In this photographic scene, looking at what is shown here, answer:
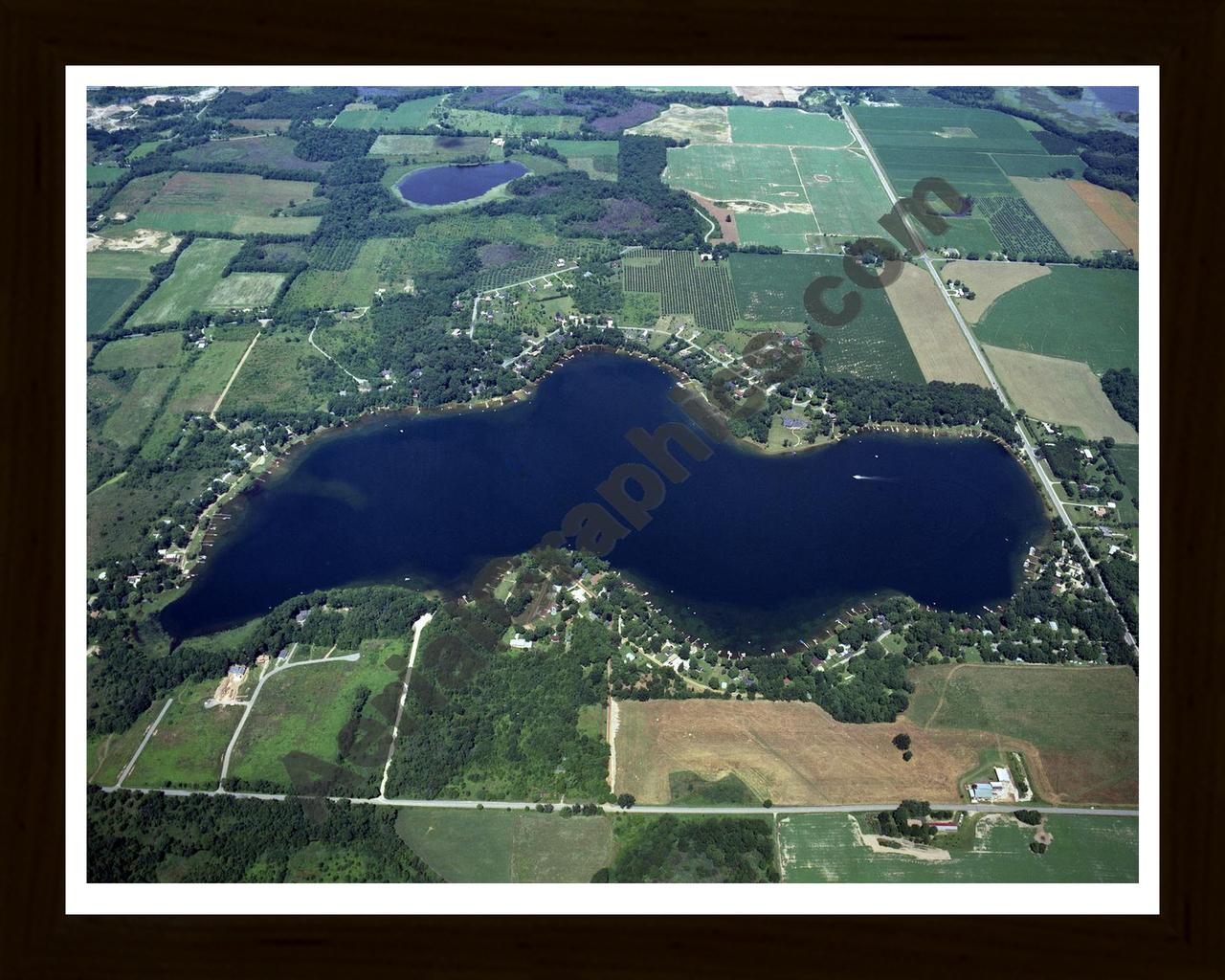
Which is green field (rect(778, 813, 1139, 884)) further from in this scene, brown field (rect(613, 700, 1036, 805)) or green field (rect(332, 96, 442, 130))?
green field (rect(332, 96, 442, 130))

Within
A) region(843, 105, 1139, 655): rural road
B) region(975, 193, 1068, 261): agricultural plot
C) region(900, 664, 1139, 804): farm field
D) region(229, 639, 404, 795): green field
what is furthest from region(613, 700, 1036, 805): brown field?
region(975, 193, 1068, 261): agricultural plot

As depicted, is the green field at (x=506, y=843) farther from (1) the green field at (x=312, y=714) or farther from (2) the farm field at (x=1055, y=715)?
(2) the farm field at (x=1055, y=715)

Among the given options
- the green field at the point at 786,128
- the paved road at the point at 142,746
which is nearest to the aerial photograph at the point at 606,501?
the paved road at the point at 142,746

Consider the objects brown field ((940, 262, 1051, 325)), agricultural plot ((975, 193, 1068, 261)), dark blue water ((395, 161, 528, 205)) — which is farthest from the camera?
dark blue water ((395, 161, 528, 205))

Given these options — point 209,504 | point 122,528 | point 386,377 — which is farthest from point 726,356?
point 122,528

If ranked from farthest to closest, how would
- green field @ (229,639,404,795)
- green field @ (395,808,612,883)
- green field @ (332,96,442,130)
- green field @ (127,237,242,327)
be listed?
green field @ (332,96,442,130)
green field @ (127,237,242,327)
green field @ (229,639,404,795)
green field @ (395,808,612,883)
